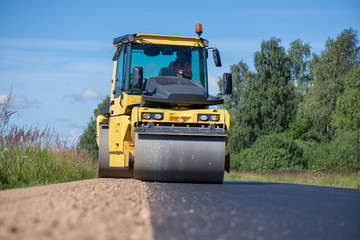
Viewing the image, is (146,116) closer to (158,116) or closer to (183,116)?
(158,116)

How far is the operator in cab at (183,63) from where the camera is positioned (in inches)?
462

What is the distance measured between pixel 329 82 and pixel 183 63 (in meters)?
40.5

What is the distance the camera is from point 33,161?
1012 cm

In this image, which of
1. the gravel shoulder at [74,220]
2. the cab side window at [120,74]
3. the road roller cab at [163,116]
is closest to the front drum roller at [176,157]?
the road roller cab at [163,116]

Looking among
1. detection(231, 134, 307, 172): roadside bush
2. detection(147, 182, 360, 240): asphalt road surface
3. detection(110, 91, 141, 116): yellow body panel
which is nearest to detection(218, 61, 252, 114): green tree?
detection(231, 134, 307, 172): roadside bush

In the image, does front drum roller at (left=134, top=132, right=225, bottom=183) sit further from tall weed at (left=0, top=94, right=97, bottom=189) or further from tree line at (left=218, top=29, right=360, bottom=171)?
tree line at (left=218, top=29, right=360, bottom=171)

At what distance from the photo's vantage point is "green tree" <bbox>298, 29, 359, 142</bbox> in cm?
4938

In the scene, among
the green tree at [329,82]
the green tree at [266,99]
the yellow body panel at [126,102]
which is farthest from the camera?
the green tree at [266,99]

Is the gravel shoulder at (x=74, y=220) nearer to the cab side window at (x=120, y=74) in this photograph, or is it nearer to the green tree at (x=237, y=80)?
the cab side window at (x=120, y=74)

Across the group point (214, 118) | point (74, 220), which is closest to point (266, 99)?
point (214, 118)

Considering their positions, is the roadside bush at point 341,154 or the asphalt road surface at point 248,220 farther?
the roadside bush at point 341,154

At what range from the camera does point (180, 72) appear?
Answer: 1164cm

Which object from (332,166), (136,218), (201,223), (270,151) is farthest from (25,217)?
(270,151)

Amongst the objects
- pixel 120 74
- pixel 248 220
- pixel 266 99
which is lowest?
pixel 248 220
